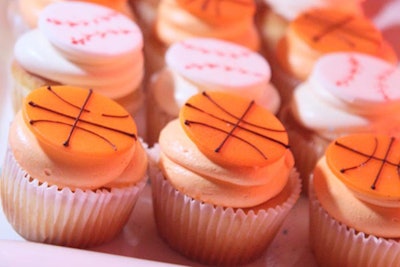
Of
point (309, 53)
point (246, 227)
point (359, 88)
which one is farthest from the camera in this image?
point (309, 53)

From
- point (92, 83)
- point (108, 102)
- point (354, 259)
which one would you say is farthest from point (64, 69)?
point (354, 259)

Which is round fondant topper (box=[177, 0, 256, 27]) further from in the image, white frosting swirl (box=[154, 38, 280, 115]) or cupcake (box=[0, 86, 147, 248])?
cupcake (box=[0, 86, 147, 248])

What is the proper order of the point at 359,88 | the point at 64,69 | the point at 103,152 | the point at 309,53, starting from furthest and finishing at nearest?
the point at 309,53 → the point at 359,88 → the point at 64,69 → the point at 103,152

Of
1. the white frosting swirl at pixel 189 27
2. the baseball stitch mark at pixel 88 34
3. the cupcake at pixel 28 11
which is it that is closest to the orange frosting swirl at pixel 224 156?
the baseball stitch mark at pixel 88 34

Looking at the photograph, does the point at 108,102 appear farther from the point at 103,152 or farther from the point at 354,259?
the point at 354,259

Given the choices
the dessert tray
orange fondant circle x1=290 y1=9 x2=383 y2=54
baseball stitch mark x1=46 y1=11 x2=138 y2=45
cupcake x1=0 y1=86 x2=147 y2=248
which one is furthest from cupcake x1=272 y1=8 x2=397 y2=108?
cupcake x1=0 y1=86 x2=147 y2=248

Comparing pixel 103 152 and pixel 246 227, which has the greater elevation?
Result: pixel 103 152
